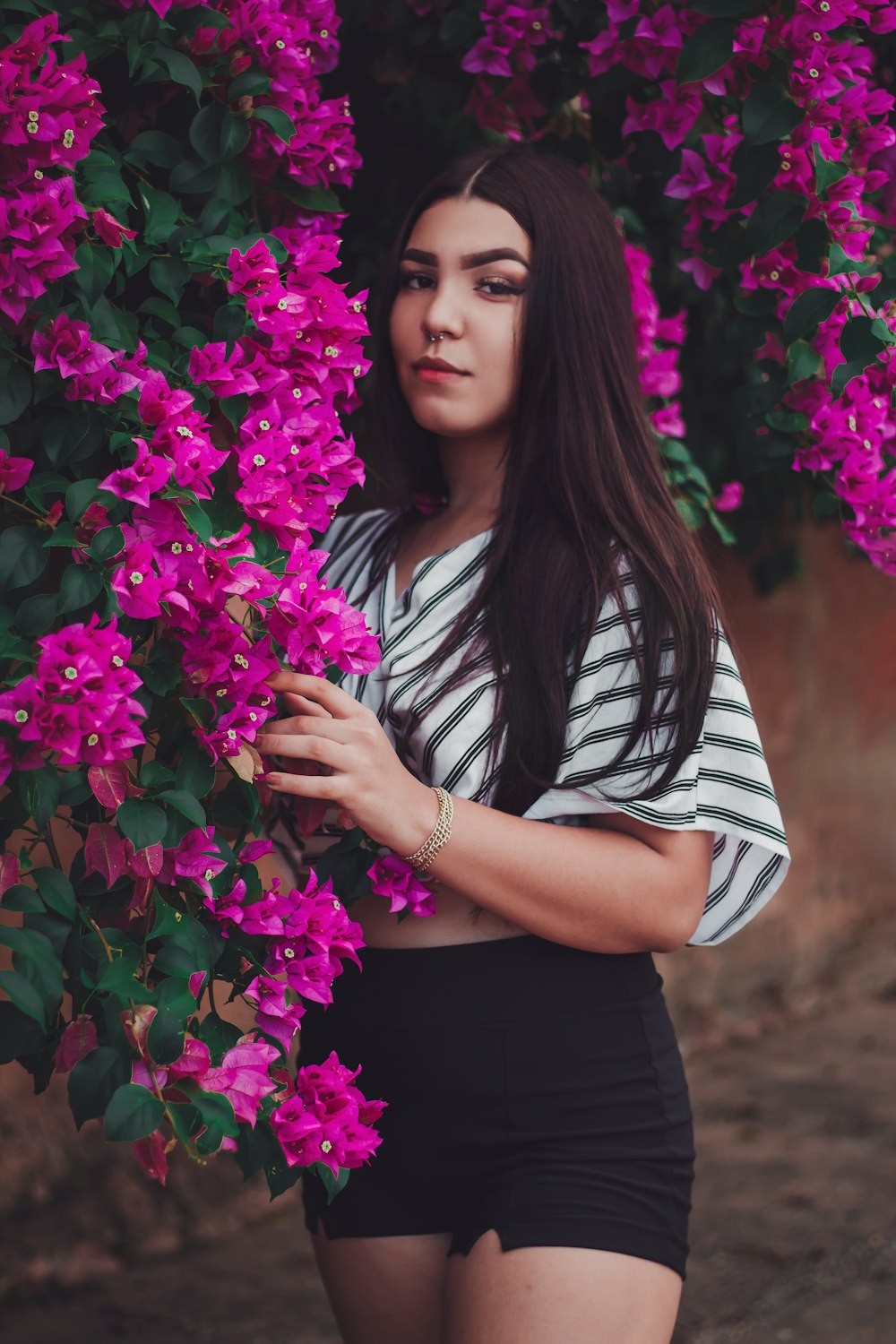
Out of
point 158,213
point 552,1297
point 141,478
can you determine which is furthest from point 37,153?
point 552,1297

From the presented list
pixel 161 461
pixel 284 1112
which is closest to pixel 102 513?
pixel 161 461

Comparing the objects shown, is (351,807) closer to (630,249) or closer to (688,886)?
(688,886)

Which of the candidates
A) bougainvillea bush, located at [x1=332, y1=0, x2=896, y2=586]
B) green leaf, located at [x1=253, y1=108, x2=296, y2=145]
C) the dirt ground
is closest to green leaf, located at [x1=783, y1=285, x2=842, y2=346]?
bougainvillea bush, located at [x1=332, y1=0, x2=896, y2=586]

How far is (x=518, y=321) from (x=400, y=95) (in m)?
0.68

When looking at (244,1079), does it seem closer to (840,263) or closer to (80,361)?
(80,361)

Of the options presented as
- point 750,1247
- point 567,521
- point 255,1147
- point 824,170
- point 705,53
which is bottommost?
point 750,1247

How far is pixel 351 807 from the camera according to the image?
1511 millimetres

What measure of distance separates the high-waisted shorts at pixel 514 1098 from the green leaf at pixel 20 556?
2.49 feet

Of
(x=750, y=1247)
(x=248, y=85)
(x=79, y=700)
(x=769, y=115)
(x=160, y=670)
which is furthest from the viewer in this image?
(x=750, y=1247)

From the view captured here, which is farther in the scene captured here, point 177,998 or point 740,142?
point 740,142

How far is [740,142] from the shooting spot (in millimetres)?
1928

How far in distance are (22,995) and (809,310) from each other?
1.24 m

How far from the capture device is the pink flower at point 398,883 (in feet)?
5.40

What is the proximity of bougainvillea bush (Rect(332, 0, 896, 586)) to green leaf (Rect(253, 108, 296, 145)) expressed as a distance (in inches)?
19.2
